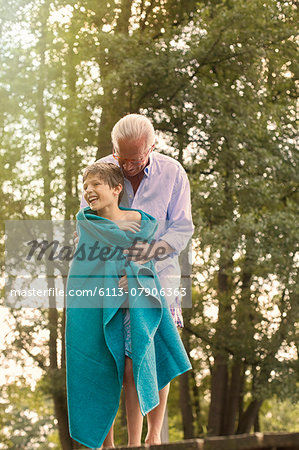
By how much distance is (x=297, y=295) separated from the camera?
8844 mm

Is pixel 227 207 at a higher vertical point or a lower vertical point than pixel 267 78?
lower

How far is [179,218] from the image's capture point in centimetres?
257

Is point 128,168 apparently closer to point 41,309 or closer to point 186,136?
point 186,136

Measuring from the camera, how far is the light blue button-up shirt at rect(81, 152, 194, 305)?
2.51 m

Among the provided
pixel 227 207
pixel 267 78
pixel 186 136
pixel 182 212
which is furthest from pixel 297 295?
pixel 182 212

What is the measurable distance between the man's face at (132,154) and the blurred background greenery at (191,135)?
5.18 meters

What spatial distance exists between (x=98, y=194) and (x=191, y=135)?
648 cm

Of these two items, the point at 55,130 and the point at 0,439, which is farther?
the point at 0,439

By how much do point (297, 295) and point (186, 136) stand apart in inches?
105

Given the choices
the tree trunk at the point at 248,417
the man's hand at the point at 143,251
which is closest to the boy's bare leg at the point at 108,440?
the man's hand at the point at 143,251

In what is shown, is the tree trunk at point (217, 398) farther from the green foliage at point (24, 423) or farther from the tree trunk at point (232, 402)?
the green foliage at point (24, 423)

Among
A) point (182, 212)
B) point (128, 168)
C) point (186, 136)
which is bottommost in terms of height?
point (182, 212)

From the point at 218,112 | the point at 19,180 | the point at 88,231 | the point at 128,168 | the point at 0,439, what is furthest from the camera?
the point at 0,439

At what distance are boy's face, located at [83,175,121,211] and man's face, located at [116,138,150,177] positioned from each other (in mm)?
144
